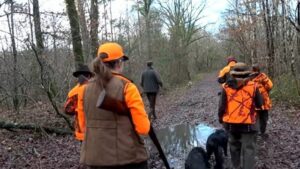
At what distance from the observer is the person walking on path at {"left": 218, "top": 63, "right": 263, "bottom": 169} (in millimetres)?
6652

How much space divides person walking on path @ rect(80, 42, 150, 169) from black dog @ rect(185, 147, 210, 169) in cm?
285

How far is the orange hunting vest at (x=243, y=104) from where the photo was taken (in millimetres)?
6648

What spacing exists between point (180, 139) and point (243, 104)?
4.31 m

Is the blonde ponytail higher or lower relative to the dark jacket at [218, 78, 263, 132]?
higher

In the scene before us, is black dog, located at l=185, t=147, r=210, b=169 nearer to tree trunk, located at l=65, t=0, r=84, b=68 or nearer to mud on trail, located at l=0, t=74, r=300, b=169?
mud on trail, located at l=0, t=74, r=300, b=169

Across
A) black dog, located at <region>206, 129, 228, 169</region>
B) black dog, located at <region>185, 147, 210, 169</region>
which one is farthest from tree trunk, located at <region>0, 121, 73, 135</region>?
black dog, located at <region>185, 147, 210, 169</region>

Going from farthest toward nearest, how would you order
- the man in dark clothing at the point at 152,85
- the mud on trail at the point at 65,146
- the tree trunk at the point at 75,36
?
the man in dark clothing at the point at 152,85
the tree trunk at the point at 75,36
the mud on trail at the point at 65,146

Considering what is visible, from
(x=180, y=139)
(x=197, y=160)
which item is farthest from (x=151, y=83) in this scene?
(x=197, y=160)

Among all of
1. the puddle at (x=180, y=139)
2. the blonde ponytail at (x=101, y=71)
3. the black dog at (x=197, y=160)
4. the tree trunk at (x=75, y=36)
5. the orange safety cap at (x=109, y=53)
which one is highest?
the tree trunk at (x=75, y=36)

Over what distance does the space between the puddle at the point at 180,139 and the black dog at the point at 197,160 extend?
1003 mm

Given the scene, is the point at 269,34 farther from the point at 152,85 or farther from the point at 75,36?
the point at 75,36

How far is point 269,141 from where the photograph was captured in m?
9.80

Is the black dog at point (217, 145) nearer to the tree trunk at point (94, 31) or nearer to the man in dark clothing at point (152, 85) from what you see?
the man in dark clothing at point (152, 85)

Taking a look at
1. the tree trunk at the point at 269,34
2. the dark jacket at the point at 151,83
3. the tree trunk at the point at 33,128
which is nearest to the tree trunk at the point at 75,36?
the dark jacket at the point at 151,83
